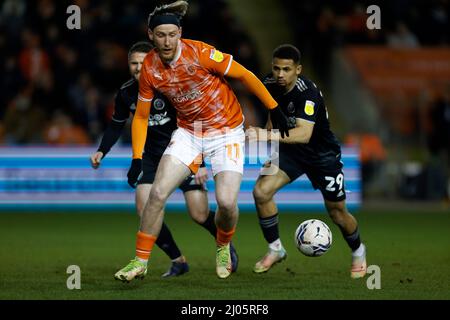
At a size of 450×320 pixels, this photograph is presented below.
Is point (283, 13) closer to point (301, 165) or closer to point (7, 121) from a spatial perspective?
point (7, 121)

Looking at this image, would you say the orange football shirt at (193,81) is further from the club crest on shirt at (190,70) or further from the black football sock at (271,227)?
the black football sock at (271,227)

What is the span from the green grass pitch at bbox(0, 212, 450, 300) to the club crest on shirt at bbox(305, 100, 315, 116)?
147 centimetres

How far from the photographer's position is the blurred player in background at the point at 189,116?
28.0 ft

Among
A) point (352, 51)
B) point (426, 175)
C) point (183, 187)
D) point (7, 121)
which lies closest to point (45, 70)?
point (7, 121)

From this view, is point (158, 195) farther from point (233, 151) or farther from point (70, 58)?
point (70, 58)

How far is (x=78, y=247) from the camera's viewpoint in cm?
1209

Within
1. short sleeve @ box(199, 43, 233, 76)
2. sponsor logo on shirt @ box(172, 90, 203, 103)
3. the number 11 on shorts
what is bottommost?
the number 11 on shorts

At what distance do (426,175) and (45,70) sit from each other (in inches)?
286

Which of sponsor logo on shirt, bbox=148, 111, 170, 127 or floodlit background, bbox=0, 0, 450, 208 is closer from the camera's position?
sponsor logo on shirt, bbox=148, 111, 170, 127

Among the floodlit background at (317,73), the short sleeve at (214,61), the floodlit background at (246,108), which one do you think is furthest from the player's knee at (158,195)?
the floodlit background at (317,73)

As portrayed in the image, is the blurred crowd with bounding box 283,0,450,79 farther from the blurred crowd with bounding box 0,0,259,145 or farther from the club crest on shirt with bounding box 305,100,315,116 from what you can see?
the club crest on shirt with bounding box 305,100,315,116

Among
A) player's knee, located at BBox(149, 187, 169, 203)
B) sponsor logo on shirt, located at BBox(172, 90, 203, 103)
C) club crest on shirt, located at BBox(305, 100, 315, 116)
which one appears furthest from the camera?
club crest on shirt, located at BBox(305, 100, 315, 116)

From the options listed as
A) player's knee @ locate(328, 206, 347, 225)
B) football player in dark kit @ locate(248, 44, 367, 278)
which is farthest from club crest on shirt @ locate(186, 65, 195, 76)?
player's knee @ locate(328, 206, 347, 225)

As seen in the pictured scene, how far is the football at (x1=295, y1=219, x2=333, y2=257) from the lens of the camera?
941 centimetres
